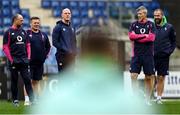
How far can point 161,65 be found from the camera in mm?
11852

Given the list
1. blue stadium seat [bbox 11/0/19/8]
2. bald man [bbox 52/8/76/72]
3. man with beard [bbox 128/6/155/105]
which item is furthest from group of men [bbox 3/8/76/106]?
blue stadium seat [bbox 11/0/19/8]

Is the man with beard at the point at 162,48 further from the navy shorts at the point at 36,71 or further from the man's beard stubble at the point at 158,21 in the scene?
the navy shorts at the point at 36,71

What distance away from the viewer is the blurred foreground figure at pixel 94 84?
12.9 ft

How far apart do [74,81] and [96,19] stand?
30.1 inches

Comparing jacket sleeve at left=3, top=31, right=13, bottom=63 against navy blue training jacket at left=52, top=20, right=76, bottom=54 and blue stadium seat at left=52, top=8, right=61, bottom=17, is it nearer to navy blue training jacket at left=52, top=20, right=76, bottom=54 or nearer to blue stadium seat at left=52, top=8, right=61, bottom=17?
navy blue training jacket at left=52, top=20, right=76, bottom=54

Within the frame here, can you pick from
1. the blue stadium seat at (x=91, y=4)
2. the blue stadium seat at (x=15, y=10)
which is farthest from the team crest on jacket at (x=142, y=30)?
the blue stadium seat at (x=91, y=4)

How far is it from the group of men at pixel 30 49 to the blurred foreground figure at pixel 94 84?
592 cm

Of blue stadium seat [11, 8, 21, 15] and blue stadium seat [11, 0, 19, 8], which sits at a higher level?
blue stadium seat [11, 0, 19, 8]

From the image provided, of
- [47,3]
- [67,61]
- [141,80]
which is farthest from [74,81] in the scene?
[47,3]

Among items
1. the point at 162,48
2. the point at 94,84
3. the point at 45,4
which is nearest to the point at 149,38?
the point at 162,48

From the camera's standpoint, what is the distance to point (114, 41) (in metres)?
4.10

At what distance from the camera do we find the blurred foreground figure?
392cm

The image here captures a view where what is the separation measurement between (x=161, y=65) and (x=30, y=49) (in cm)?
258

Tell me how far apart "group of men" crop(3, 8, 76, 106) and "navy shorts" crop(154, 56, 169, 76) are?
197 cm
